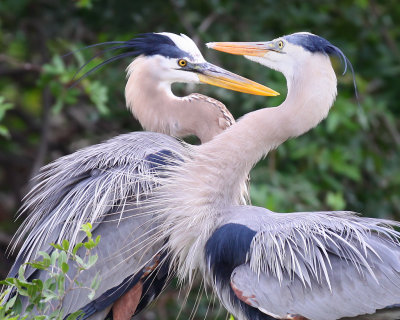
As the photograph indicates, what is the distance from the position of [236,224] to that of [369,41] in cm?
254

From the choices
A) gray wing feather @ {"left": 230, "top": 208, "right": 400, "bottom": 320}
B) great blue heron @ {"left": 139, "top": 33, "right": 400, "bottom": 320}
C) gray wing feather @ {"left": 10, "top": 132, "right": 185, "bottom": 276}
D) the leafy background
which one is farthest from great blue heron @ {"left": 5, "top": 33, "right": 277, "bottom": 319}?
the leafy background

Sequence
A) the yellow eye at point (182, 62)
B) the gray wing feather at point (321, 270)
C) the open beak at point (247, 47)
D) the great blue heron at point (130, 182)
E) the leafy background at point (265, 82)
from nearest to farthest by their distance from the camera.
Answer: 1. the gray wing feather at point (321, 270)
2. the great blue heron at point (130, 182)
3. the open beak at point (247, 47)
4. the yellow eye at point (182, 62)
5. the leafy background at point (265, 82)

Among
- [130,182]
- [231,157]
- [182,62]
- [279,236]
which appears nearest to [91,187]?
[130,182]

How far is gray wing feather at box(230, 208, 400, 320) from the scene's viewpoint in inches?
111

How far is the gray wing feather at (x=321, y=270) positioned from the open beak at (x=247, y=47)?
0.87 metres

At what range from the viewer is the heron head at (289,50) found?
3215 mm

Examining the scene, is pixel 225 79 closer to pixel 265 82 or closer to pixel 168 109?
pixel 168 109

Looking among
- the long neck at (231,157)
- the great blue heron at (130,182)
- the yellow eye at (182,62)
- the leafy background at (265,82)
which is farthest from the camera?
the leafy background at (265,82)

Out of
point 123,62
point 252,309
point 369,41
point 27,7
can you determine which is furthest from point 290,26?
point 252,309

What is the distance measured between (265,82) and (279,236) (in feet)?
5.69

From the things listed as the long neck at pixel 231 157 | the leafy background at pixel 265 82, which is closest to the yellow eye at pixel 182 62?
the long neck at pixel 231 157

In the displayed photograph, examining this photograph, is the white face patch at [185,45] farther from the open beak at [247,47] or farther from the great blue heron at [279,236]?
the great blue heron at [279,236]

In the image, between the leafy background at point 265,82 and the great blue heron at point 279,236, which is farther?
the leafy background at point 265,82

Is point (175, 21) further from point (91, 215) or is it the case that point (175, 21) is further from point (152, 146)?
Result: point (91, 215)
